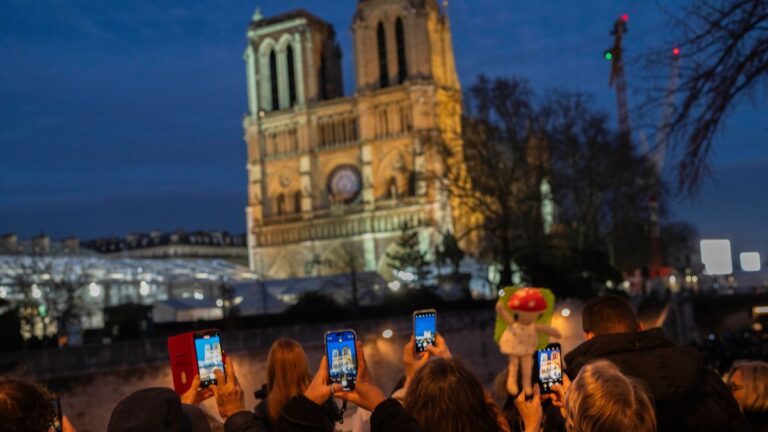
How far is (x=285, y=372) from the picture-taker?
17.9 feet

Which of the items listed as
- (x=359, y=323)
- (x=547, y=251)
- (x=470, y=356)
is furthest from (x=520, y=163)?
(x=359, y=323)

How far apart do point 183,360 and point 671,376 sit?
8.25 ft

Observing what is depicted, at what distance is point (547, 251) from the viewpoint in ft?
141

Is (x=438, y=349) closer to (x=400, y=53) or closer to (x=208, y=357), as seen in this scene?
(x=208, y=357)

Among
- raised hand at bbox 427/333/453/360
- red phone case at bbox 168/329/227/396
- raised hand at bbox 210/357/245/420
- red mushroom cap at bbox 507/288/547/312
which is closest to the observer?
raised hand at bbox 210/357/245/420

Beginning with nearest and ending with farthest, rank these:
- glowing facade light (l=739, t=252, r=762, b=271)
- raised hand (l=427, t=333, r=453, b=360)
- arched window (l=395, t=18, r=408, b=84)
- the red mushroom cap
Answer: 1. raised hand (l=427, t=333, r=453, b=360)
2. the red mushroom cap
3. arched window (l=395, t=18, r=408, b=84)
4. glowing facade light (l=739, t=252, r=762, b=271)

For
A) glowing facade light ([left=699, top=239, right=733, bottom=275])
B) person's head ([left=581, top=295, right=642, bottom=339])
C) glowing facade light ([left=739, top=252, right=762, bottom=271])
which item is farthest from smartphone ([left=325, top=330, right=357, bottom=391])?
glowing facade light ([left=739, top=252, right=762, bottom=271])

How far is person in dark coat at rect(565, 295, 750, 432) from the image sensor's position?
16.5 feet

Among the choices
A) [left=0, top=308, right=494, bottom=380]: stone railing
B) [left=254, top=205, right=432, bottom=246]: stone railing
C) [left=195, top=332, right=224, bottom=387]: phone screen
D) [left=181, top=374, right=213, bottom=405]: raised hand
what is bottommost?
[left=0, top=308, right=494, bottom=380]: stone railing

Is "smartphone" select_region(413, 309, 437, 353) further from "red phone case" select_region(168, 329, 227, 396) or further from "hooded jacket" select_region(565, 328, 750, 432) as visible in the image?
"red phone case" select_region(168, 329, 227, 396)

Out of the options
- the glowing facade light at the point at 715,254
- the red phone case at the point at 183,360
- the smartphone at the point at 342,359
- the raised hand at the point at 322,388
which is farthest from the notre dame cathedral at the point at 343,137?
the raised hand at the point at 322,388

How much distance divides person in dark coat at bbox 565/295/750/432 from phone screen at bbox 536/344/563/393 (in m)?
0.09

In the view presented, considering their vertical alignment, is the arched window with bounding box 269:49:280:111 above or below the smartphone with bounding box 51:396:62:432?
→ above

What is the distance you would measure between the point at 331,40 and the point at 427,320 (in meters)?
74.7
